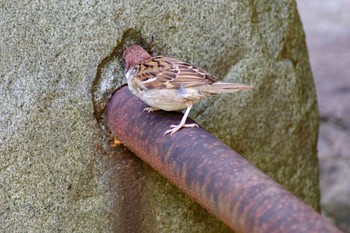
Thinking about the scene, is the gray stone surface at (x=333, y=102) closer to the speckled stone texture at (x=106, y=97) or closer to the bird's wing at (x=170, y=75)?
the speckled stone texture at (x=106, y=97)

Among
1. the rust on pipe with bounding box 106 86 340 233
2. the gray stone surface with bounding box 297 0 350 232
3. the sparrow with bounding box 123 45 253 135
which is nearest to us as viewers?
the rust on pipe with bounding box 106 86 340 233

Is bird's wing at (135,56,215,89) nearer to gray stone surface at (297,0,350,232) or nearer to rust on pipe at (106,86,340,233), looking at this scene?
rust on pipe at (106,86,340,233)

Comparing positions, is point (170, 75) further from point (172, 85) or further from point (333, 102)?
point (333, 102)

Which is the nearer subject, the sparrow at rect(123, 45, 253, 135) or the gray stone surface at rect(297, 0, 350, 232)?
the sparrow at rect(123, 45, 253, 135)

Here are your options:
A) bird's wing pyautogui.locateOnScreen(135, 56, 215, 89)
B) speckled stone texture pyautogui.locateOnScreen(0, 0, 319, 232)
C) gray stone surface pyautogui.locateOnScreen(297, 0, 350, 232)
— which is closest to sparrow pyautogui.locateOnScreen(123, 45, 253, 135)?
bird's wing pyautogui.locateOnScreen(135, 56, 215, 89)

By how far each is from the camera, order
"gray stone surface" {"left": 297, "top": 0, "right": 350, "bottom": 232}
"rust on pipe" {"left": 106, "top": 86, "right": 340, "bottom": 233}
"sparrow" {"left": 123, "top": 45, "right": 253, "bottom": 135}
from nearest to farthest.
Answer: "rust on pipe" {"left": 106, "top": 86, "right": 340, "bottom": 233}, "sparrow" {"left": 123, "top": 45, "right": 253, "bottom": 135}, "gray stone surface" {"left": 297, "top": 0, "right": 350, "bottom": 232}

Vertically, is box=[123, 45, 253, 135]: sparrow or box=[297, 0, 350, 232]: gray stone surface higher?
box=[123, 45, 253, 135]: sparrow

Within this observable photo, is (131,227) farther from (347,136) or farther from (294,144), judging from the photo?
(347,136)
